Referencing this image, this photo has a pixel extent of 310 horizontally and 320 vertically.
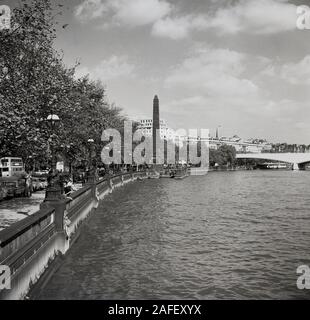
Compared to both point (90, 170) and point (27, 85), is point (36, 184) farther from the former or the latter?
point (27, 85)

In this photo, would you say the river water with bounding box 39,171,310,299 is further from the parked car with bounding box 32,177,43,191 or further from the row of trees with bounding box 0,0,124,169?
the parked car with bounding box 32,177,43,191

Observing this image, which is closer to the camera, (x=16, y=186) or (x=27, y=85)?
(x=27, y=85)

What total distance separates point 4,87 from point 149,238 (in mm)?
9585

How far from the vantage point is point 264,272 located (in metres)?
13.9

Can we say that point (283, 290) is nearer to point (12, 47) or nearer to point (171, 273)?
point (171, 273)

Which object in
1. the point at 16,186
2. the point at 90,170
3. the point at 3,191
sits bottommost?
the point at 3,191

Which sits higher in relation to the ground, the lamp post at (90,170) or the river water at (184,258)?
the lamp post at (90,170)

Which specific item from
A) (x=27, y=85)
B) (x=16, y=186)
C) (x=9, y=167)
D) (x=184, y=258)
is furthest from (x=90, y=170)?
(x=184, y=258)

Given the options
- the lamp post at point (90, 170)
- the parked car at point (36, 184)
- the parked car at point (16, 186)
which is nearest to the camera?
the parked car at point (16, 186)

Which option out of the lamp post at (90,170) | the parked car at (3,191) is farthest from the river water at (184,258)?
the parked car at (3,191)

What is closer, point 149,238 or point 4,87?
point 149,238

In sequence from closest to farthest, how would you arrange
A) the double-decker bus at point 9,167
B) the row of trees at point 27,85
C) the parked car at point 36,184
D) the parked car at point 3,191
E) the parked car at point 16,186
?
1. the row of trees at point 27,85
2. the parked car at point 3,191
3. the parked car at point 16,186
4. the parked car at point 36,184
5. the double-decker bus at point 9,167

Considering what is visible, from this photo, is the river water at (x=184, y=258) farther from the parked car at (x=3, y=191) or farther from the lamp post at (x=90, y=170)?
the parked car at (x=3, y=191)
